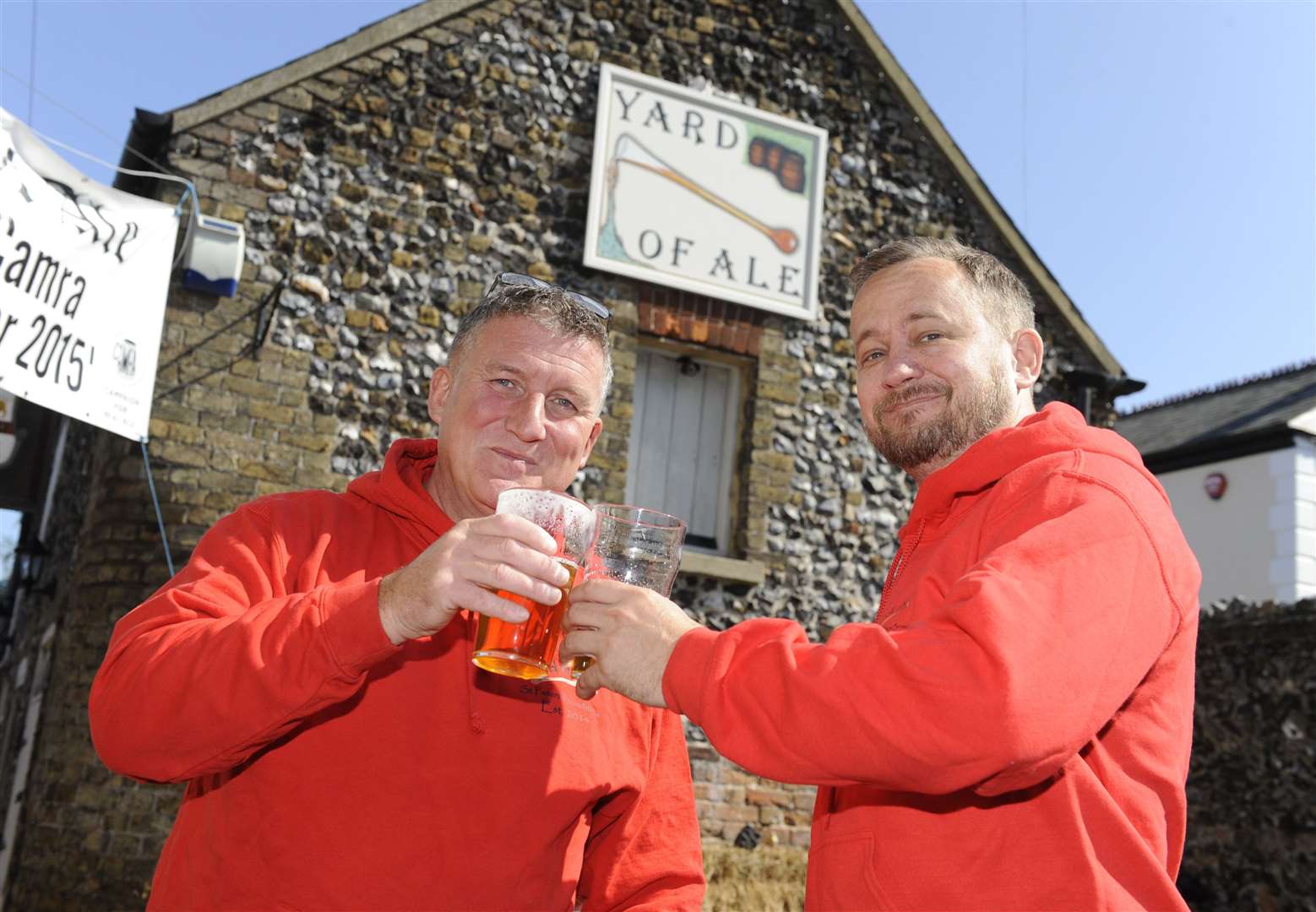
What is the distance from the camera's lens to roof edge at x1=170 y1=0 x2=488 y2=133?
699 cm

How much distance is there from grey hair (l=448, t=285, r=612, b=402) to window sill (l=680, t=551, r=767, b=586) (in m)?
4.82

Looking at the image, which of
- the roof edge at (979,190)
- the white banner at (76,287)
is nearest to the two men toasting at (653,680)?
the white banner at (76,287)

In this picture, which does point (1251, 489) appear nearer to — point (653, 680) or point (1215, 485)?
point (1215, 485)

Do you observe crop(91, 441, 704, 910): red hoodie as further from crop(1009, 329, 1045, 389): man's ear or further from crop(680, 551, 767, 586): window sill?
crop(680, 551, 767, 586): window sill

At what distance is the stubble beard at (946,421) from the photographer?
6.97 ft

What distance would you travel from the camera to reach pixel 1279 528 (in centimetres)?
1520

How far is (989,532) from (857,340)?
657 mm

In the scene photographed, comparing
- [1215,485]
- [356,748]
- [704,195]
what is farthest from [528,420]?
[1215,485]

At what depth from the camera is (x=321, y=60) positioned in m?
7.38

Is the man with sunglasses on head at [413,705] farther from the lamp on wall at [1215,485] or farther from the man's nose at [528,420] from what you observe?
the lamp on wall at [1215,485]

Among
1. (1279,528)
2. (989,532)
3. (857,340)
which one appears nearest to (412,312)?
(857,340)

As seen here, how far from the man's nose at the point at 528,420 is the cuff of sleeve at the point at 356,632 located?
741 millimetres

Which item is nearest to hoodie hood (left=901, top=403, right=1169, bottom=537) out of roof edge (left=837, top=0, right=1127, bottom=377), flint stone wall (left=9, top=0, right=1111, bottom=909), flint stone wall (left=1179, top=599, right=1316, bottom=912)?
flint stone wall (left=9, top=0, right=1111, bottom=909)

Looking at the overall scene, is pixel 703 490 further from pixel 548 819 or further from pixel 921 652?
pixel 921 652
